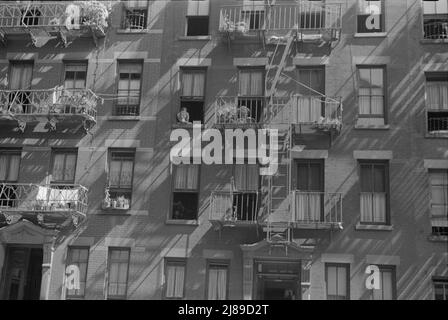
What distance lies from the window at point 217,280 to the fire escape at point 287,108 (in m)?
1.60

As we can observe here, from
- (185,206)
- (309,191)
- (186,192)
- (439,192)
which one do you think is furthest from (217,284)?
(439,192)

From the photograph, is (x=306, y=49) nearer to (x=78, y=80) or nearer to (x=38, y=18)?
(x=78, y=80)

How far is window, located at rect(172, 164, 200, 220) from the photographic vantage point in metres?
23.8

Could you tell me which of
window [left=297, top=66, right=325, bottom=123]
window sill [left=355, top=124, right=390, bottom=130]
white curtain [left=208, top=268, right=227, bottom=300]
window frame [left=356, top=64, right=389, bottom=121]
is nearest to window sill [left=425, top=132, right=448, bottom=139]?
window sill [left=355, top=124, right=390, bottom=130]

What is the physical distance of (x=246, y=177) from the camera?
23703 millimetres

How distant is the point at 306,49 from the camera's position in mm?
24406

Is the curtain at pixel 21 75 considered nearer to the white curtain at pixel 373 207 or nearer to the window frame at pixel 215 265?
the window frame at pixel 215 265

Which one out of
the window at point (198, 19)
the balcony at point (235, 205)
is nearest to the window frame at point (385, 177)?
the balcony at point (235, 205)

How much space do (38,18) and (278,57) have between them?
9.05 metres

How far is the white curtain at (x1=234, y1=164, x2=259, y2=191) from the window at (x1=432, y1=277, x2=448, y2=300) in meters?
6.38

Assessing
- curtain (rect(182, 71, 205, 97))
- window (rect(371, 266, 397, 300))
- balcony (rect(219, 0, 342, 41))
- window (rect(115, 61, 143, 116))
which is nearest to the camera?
window (rect(371, 266, 397, 300))

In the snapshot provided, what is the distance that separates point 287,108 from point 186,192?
4.40 m

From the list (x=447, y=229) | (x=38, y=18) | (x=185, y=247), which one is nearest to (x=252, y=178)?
(x=185, y=247)

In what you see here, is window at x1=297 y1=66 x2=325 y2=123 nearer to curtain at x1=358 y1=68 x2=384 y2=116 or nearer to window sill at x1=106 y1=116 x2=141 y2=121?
curtain at x1=358 y1=68 x2=384 y2=116
